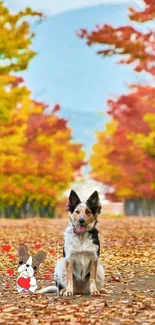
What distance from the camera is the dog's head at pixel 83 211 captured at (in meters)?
9.36

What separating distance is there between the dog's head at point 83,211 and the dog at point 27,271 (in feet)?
3.50

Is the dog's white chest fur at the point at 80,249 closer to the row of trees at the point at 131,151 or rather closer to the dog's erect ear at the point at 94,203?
the dog's erect ear at the point at 94,203

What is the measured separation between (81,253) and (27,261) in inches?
37.9

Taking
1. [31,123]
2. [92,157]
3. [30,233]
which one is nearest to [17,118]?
[31,123]

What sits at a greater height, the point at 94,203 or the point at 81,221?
→ the point at 94,203

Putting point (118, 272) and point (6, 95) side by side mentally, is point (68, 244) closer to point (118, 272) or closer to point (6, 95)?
point (118, 272)

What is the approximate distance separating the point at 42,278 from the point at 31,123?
1450 inches

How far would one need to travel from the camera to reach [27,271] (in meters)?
10.2

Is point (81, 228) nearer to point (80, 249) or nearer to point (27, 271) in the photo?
point (80, 249)

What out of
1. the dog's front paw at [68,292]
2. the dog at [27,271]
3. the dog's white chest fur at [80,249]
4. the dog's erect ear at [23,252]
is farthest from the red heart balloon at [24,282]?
the dog's white chest fur at [80,249]

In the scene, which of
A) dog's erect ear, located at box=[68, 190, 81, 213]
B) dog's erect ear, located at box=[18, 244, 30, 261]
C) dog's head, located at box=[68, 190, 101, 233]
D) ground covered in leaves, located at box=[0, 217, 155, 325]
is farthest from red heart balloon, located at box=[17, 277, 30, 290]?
dog's erect ear, located at box=[68, 190, 81, 213]

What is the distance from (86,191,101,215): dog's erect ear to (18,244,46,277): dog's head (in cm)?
125

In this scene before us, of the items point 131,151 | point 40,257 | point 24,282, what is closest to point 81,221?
point 40,257

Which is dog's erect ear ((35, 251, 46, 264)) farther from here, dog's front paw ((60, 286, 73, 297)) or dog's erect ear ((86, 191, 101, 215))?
dog's erect ear ((86, 191, 101, 215))
